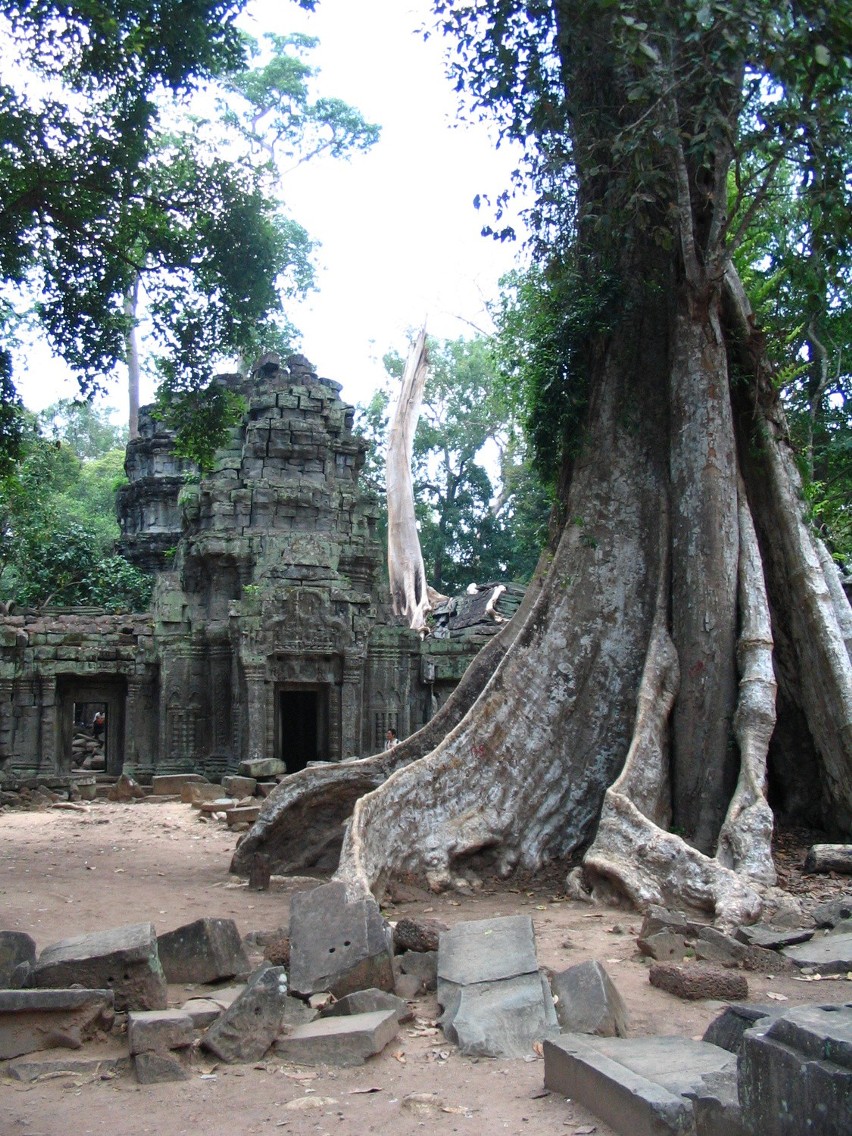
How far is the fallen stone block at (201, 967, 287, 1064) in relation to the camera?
11.5 ft

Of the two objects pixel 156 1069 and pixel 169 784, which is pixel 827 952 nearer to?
pixel 156 1069

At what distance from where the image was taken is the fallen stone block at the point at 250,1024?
3.51 m

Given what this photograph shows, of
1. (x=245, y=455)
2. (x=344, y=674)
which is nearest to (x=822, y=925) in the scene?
Answer: (x=344, y=674)

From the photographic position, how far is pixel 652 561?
7055mm

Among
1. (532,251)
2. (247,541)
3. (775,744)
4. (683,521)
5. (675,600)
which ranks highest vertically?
(532,251)

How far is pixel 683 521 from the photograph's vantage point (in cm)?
680

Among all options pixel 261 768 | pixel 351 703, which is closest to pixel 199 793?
pixel 261 768

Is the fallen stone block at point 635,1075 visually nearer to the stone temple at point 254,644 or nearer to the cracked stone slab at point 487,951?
the cracked stone slab at point 487,951

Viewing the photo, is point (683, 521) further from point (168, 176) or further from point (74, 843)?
point (74, 843)

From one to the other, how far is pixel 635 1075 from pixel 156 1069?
1.55 meters

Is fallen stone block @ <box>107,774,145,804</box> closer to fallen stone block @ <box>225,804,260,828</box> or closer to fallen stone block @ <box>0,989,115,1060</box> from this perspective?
fallen stone block @ <box>225,804,260,828</box>

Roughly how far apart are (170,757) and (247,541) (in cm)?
331

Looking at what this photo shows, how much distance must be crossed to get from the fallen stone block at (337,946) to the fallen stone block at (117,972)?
51 cm

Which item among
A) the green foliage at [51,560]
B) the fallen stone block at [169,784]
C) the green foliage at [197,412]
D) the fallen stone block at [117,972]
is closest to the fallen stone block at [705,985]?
the fallen stone block at [117,972]
